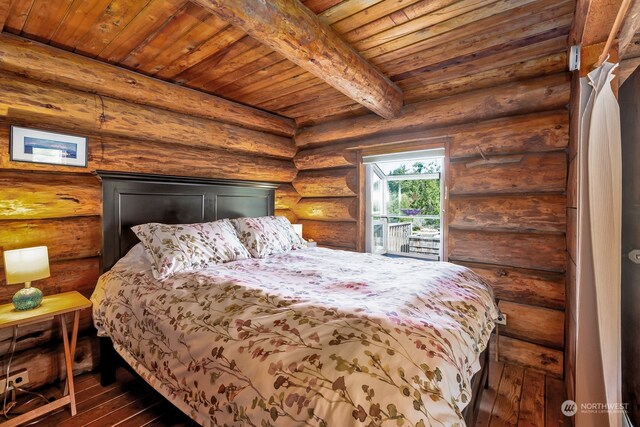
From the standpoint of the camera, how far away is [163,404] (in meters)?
1.88

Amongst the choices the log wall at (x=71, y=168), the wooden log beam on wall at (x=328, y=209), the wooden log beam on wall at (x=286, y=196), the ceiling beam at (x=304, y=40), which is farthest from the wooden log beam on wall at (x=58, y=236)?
the wooden log beam on wall at (x=328, y=209)

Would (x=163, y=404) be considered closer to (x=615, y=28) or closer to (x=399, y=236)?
(x=615, y=28)

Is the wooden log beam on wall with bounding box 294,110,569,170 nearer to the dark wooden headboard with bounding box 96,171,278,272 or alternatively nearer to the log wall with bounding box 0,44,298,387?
the dark wooden headboard with bounding box 96,171,278,272

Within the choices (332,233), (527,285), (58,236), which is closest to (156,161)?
(58,236)

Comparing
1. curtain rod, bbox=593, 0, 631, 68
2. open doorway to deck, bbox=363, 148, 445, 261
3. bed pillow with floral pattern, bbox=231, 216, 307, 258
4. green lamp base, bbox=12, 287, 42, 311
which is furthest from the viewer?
open doorway to deck, bbox=363, 148, 445, 261

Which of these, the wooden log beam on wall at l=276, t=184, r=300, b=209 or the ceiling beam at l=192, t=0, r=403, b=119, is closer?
the ceiling beam at l=192, t=0, r=403, b=119

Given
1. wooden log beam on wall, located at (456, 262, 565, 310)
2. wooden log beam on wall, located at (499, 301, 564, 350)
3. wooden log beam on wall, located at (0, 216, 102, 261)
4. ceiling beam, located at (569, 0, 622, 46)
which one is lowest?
wooden log beam on wall, located at (499, 301, 564, 350)

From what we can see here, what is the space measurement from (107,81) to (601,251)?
130 inches

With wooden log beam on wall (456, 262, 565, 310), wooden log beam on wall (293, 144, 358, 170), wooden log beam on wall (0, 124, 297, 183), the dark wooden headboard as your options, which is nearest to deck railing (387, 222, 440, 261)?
wooden log beam on wall (293, 144, 358, 170)

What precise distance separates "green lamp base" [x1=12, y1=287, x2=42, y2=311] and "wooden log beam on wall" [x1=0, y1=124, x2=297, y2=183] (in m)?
0.60

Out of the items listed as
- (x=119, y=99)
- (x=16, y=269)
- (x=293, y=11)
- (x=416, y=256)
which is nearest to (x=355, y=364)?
(x=293, y=11)

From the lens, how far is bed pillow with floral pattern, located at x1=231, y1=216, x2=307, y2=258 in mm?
2568

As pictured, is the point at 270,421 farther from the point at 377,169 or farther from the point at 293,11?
the point at 377,169

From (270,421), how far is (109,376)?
184cm
